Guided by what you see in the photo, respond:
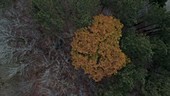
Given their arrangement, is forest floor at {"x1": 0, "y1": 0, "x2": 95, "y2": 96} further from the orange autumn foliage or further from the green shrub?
the green shrub

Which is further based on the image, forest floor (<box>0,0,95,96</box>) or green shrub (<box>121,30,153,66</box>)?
forest floor (<box>0,0,95,96</box>)

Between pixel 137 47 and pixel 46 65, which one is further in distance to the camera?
pixel 46 65

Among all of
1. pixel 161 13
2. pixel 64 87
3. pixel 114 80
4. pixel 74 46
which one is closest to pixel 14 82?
pixel 64 87

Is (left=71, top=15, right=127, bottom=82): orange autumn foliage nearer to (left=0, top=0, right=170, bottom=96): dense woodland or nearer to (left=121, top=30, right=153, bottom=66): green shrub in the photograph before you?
(left=0, top=0, right=170, bottom=96): dense woodland

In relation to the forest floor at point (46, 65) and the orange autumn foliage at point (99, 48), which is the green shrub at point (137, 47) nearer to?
the orange autumn foliage at point (99, 48)

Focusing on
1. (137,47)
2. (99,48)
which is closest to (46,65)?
(99,48)

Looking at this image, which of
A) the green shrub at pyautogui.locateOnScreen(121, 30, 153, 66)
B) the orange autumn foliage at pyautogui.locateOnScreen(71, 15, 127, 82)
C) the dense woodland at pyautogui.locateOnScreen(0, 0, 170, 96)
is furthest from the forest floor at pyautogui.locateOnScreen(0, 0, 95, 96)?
the green shrub at pyautogui.locateOnScreen(121, 30, 153, 66)

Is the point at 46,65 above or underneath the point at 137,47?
underneath

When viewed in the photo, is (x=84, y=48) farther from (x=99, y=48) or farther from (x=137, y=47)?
(x=137, y=47)
